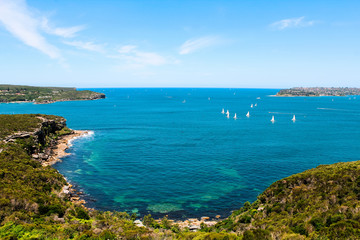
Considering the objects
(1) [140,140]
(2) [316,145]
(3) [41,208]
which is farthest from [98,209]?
(2) [316,145]

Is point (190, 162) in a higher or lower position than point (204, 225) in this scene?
higher

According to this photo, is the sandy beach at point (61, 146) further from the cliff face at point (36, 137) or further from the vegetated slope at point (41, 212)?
the vegetated slope at point (41, 212)

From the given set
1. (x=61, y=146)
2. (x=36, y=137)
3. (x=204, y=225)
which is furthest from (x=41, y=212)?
(x=61, y=146)

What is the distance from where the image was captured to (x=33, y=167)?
49.0 meters

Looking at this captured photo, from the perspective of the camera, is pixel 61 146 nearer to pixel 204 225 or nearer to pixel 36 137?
pixel 36 137

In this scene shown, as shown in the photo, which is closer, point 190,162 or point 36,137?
point 190,162

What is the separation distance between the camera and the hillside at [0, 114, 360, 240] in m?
24.1

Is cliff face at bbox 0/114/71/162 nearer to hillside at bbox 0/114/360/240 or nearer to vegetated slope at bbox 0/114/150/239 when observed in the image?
vegetated slope at bbox 0/114/150/239

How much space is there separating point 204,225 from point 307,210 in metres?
13.5

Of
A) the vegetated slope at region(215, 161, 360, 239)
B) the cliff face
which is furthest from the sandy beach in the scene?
the vegetated slope at region(215, 161, 360, 239)

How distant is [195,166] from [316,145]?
49383mm

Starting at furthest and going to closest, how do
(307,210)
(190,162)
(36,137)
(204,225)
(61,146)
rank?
(61,146), (36,137), (190,162), (204,225), (307,210)

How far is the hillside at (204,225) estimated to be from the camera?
79.2 ft

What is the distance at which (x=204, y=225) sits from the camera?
116 ft
